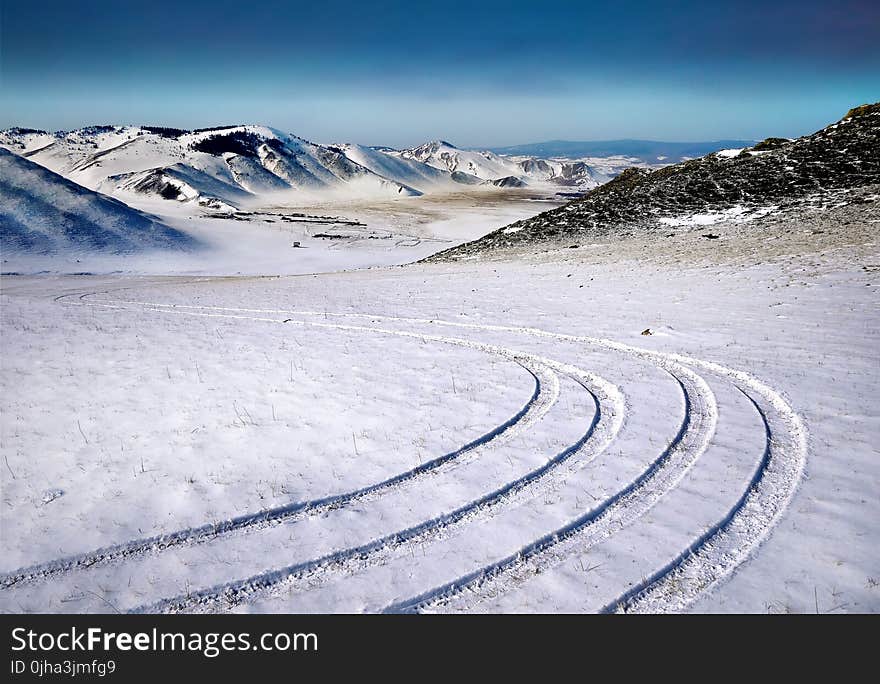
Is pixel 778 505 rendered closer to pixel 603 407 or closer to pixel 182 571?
pixel 603 407

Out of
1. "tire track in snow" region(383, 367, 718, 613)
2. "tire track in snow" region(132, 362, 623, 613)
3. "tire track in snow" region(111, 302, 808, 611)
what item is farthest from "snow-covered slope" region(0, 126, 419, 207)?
"tire track in snow" region(383, 367, 718, 613)

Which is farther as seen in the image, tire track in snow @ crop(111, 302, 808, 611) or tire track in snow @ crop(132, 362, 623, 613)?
tire track in snow @ crop(132, 362, 623, 613)

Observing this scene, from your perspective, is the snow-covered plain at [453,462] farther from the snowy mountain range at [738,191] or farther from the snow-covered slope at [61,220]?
the snow-covered slope at [61,220]

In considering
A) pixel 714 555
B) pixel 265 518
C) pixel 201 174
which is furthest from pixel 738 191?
pixel 201 174

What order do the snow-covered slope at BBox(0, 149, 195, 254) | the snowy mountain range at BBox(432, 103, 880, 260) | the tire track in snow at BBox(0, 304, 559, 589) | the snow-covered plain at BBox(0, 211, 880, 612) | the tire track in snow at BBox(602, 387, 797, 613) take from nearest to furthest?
1. the tire track in snow at BBox(602, 387, 797, 613)
2. the snow-covered plain at BBox(0, 211, 880, 612)
3. the tire track in snow at BBox(0, 304, 559, 589)
4. the snowy mountain range at BBox(432, 103, 880, 260)
5. the snow-covered slope at BBox(0, 149, 195, 254)

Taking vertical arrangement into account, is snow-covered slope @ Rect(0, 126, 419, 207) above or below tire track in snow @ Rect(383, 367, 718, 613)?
above

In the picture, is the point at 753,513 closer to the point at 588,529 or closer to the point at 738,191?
the point at 588,529

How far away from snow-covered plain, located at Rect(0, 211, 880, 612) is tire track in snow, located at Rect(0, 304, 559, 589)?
0.04 metres

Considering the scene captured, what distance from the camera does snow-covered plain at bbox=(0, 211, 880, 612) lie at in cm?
606

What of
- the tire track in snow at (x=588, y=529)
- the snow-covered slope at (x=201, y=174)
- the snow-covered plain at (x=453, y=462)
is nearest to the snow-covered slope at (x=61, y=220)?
the snow-covered plain at (x=453, y=462)

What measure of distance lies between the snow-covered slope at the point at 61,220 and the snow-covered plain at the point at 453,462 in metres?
42.4

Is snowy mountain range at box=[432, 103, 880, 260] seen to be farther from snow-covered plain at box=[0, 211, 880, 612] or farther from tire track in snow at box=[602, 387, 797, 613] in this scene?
tire track in snow at box=[602, 387, 797, 613]

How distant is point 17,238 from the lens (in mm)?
52000

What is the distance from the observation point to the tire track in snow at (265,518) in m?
6.47
